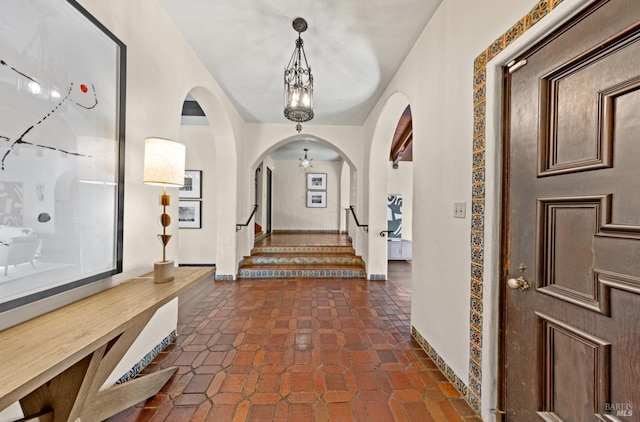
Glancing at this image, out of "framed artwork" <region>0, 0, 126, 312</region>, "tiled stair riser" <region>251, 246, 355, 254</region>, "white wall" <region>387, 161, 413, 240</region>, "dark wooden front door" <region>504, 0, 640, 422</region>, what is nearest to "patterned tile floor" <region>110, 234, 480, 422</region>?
"dark wooden front door" <region>504, 0, 640, 422</region>

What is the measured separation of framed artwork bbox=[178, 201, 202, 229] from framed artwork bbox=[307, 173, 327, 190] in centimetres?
369

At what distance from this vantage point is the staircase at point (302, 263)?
438 cm

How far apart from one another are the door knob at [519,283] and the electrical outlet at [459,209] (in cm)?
50

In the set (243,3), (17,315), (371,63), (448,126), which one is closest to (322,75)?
(371,63)

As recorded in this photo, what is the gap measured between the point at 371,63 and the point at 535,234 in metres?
2.33

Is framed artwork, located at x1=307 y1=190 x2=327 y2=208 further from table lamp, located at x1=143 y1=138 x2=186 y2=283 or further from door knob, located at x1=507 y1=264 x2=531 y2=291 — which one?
door knob, located at x1=507 y1=264 x2=531 y2=291

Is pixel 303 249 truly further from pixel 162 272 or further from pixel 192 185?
pixel 162 272

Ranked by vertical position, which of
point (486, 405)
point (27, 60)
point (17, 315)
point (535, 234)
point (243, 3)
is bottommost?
point (486, 405)

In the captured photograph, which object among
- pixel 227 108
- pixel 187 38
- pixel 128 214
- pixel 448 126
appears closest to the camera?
pixel 128 214

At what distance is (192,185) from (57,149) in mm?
4041

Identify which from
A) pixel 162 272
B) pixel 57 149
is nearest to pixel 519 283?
pixel 162 272

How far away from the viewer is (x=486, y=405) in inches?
56.5

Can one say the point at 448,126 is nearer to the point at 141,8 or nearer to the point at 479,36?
the point at 479,36

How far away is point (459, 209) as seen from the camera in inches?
67.5
